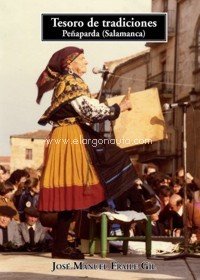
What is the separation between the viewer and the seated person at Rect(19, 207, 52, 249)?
7047 millimetres

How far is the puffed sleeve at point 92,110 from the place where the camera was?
232 inches

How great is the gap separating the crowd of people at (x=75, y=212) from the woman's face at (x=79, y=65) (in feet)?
3.06

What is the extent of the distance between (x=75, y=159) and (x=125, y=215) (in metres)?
0.57

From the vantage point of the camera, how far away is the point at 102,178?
597cm

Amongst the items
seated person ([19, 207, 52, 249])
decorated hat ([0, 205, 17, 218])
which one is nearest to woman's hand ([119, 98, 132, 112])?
seated person ([19, 207, 52, 249])

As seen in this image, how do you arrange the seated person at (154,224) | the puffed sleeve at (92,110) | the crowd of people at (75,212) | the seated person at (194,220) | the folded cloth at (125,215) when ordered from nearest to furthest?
the puffed sleeve at (92,110) < the folded cloth at (125,215) < the crowd of people at (75,212) < the seated person at (154,224) < the seated person at (194,220)

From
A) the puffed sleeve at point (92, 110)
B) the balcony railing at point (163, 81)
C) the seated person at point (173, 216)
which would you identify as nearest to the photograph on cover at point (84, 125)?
the puffed sleeve at point (92, 110)

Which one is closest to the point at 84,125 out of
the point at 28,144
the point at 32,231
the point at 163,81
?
the point at 32,231

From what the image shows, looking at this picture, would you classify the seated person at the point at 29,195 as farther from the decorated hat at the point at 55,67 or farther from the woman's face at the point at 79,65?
the woman's face at the point at 79,65

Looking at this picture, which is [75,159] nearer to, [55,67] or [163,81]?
[55,67]

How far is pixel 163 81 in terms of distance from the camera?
14867 millimetres

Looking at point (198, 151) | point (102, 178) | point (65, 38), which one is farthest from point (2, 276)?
point (198, 151)

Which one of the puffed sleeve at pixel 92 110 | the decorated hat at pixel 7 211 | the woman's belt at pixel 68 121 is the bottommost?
the decorated hat at pixel 7 211

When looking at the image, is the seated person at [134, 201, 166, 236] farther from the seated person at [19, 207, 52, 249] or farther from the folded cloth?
the seated person at [19, 207, 52, 249]
